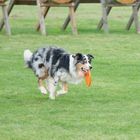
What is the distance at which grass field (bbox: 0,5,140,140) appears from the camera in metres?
8.32

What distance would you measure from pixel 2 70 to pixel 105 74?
6.09ft

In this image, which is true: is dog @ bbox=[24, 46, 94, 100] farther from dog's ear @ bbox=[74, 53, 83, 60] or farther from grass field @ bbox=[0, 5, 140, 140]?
grass field @ bbox=[0, 5, 140, 140]

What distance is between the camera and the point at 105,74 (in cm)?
1295

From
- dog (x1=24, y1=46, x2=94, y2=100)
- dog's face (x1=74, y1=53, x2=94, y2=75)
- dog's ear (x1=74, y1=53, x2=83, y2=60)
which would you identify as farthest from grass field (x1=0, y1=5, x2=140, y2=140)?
dog's ear (x1=74, y1=53, x2=83, y2=60)

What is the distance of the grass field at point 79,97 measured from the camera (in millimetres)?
8320

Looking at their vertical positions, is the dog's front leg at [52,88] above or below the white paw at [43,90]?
above

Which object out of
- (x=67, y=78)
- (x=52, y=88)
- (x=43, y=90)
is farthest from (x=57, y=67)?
(x=43, y=90)

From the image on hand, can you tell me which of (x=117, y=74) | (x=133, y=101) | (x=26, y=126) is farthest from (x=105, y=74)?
(x=26, y=126)

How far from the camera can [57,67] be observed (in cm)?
1048

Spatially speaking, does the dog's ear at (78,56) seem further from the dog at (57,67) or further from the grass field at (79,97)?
the grass field at (79,97)

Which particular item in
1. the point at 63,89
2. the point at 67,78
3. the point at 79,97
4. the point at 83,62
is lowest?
the point at 79,97

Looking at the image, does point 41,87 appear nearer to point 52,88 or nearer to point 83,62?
point 52,88

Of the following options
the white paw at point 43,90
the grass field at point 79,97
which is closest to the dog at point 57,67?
the white paw at point 43,90

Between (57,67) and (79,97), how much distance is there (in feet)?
1.97
